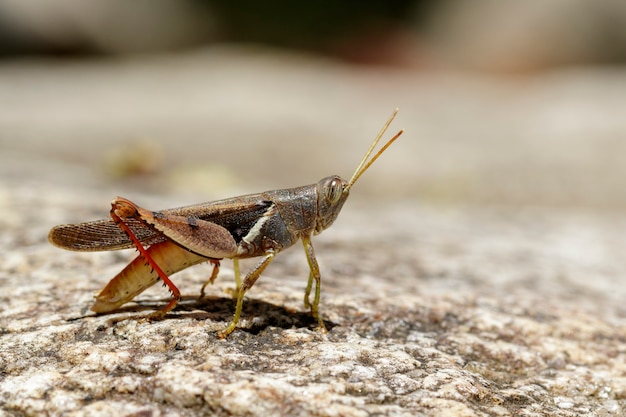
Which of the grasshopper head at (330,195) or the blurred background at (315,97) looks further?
the blurred background at (315,97)

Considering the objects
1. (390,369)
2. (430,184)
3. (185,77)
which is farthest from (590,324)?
(185,77)

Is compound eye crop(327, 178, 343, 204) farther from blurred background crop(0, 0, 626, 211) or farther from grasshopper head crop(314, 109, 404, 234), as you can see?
blurred background crop(0, 0, 626, 211)

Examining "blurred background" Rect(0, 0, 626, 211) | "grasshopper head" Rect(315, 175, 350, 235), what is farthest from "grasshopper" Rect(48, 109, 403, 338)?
"blurred background" Rect(0, 0, 626, 211)

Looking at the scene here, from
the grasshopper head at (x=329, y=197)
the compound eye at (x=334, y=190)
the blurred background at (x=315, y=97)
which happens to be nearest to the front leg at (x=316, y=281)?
the grasshopper head at (x=329, y=197)

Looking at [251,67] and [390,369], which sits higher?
[251,67]

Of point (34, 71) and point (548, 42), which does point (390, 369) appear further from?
point (548, 42)

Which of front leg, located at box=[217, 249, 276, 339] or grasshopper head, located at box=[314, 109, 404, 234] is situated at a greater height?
grasshopper head, located at box=[314, 109, 404, 234]

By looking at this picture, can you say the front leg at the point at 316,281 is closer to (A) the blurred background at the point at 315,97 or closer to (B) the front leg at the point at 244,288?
(B) the front leg at the point at 244,288
